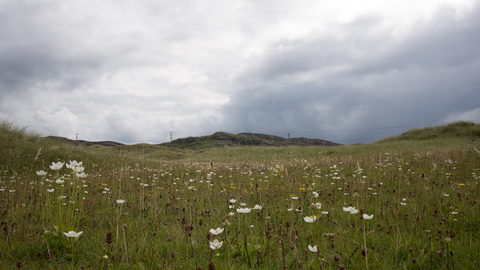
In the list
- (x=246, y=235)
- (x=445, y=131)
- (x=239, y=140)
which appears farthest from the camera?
(x=239, y=140)

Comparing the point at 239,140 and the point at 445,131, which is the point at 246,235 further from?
the point at 239,140

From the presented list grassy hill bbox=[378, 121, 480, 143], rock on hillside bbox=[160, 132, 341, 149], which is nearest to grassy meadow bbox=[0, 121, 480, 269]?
grassy hill bbox=[378, 121, 480, 143]

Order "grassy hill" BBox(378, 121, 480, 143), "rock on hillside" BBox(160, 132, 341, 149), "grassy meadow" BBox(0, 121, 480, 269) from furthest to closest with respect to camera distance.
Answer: "rock on hillside" BBox(160, 132, 341, 149) < "grassy hill" BBox(378, 121, 480, 143) < "grassy meadow" BBox(0, 121, 480, 269)

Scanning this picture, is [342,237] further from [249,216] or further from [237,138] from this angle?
[237,138]

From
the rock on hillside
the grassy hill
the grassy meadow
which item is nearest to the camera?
the grassy meadow

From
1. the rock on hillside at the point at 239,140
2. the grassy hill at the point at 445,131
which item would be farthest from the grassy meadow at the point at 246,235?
the rock on hillside at the point at 239,140

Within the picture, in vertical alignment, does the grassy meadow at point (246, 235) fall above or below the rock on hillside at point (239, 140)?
below

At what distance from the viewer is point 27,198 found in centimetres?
558

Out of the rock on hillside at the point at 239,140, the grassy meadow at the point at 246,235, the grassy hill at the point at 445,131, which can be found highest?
the rock on hillside at the point at 239,140

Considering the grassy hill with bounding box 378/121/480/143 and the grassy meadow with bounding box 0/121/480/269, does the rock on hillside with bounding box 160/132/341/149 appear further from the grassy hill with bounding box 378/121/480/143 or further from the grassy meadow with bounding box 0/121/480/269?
the grassy meadow with bounding box 0/121/480/269

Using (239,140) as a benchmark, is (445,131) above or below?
below

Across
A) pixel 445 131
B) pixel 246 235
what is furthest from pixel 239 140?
pixel 246 235

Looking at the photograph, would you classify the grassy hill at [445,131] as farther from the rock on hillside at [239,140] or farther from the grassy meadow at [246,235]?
the rock on hillside at [239,140]

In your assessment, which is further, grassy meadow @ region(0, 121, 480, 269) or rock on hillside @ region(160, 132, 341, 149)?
rock on hillside @ region(160, 132, 341, 149)
